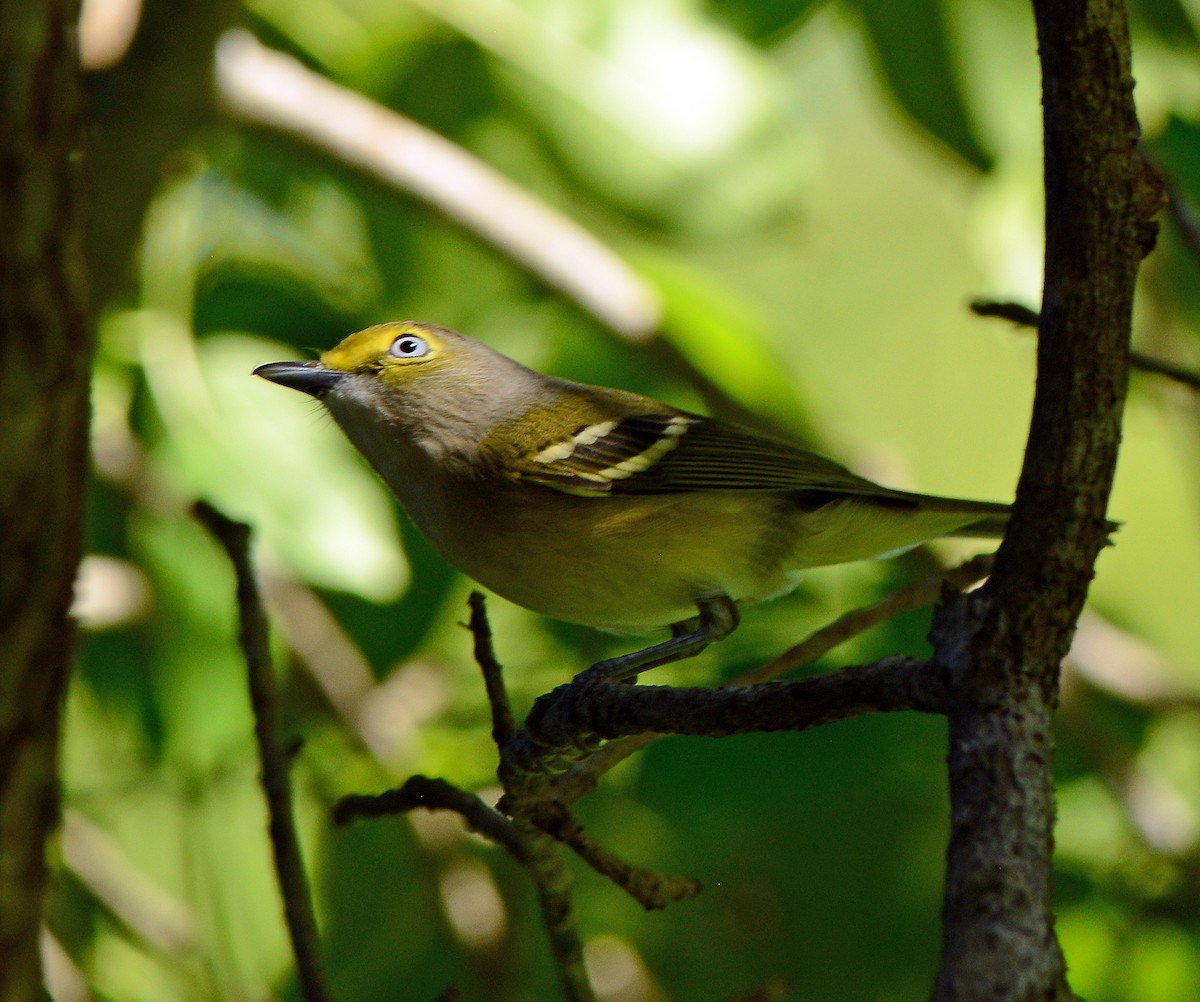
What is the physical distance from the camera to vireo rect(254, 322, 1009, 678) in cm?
285

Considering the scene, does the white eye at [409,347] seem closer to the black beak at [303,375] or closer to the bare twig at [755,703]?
the black beak at [303,375]

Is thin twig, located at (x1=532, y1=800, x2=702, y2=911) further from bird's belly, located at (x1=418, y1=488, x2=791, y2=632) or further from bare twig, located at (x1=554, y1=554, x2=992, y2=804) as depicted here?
bird's belly, located at (x1=418, y1=488, x2=791, y2=632)

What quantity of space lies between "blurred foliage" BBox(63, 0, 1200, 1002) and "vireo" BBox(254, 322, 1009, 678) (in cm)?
37

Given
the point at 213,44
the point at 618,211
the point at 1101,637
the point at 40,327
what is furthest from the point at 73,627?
the point at 1101,637

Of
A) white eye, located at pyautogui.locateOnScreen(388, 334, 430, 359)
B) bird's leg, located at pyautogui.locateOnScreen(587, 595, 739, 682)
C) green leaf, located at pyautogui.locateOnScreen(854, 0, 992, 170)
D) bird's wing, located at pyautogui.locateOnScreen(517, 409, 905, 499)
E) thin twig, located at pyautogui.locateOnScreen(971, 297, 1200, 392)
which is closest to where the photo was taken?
thin twig, located at pyautogui.locateOnScreen(971, 297, 1200, 392)

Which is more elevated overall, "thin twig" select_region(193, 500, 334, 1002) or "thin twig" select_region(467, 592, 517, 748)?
"thin twig" select_region(467, 592, 517, 748)

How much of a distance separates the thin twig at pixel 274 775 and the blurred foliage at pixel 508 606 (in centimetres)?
76

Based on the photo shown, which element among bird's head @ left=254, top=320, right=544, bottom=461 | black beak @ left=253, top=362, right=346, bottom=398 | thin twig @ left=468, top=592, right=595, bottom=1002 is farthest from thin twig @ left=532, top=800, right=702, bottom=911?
black beak @ left=253, top=362, right=346, bottom=398

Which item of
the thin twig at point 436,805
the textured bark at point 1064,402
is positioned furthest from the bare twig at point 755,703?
the thin twig at point 436,805

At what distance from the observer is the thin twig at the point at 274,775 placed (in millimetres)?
2340

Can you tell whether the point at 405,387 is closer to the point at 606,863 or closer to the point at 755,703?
the point at 606,863

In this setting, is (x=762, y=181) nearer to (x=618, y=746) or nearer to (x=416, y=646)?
(x=416, y=646)

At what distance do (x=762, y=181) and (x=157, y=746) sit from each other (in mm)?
2421

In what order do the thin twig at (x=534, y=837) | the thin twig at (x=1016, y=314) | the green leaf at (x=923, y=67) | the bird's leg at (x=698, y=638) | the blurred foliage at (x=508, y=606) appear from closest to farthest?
1. the thin twig at (x=534, y=837)
2. the thin twig at (x=1016, y=314)
3. the bird's leg at (x=698, y=638)
4. the blurred foliage at (x=508, y=606)
5. the green leaf at (x=923, y=67)
